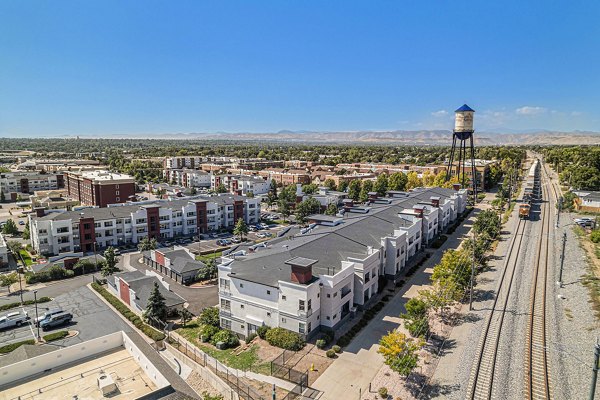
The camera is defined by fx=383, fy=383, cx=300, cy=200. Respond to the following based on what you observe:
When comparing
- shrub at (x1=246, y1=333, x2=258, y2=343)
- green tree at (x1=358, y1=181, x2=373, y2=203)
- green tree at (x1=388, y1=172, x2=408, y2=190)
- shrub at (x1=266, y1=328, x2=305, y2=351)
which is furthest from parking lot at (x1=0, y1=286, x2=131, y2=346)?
green tree at (x1=388, y1=172, x2=408, y2=190)

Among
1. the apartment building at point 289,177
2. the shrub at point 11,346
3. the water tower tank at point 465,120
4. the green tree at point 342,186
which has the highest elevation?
the water tower tank at point 465,120

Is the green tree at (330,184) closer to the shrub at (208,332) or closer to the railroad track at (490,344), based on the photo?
the railroad track at (490,344)

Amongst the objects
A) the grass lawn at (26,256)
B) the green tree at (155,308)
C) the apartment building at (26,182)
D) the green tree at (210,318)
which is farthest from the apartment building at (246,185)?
the green tree at (210,318)

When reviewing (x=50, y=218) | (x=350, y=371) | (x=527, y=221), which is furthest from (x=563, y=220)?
(x=50, y=218)

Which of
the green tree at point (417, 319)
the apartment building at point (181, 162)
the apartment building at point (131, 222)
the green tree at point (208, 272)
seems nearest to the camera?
the green tree at point (417, 319)

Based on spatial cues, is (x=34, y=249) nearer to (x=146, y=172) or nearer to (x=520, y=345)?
(x=520, y=345)
